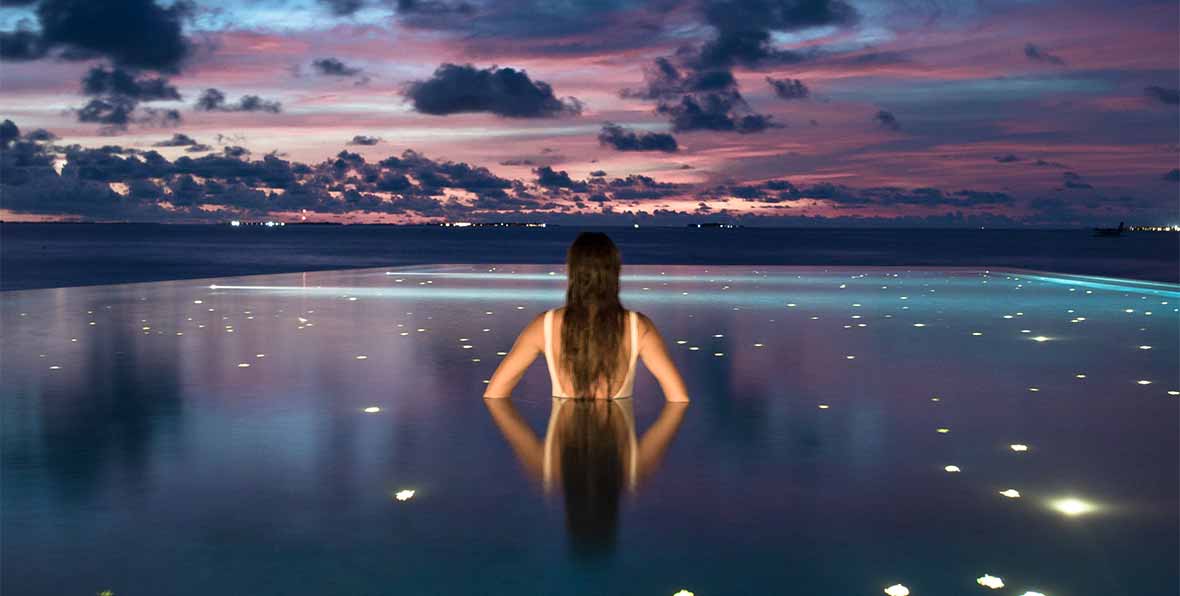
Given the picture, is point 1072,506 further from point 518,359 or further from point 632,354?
point 518,359

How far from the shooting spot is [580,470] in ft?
18.4

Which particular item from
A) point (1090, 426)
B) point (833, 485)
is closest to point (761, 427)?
point (833, 485)

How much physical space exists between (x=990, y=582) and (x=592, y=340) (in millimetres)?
3651

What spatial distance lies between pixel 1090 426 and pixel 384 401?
478 cm

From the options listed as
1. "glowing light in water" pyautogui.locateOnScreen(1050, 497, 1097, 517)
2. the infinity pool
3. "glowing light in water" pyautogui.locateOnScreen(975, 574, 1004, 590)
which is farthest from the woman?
"glowing light in water" pyautogui.locateOnScreen(975, 574, 1004, 590)

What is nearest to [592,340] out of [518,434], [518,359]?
[518,359]

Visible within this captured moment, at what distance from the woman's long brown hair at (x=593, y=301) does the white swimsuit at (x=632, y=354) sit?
0.09 meters

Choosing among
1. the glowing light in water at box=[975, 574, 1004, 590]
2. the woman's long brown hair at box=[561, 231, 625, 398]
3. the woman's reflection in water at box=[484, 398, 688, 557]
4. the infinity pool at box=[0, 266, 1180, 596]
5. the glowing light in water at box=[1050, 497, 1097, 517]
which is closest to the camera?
the glowing light in water at box=[975, 574, 1004, 590]

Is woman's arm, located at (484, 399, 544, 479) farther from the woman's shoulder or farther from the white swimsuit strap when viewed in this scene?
the woman's shoulder

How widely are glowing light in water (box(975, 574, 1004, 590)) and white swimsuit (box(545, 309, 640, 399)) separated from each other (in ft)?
10.9

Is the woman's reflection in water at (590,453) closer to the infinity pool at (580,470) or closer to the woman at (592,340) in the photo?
the infinity pool at (580,470)

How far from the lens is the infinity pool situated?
404 centimetres

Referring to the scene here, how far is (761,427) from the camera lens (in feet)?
22.5

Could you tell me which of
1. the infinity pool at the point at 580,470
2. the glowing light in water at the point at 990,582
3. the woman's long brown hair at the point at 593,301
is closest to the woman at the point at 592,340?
the woman's long brown hair at the point at 593,301
